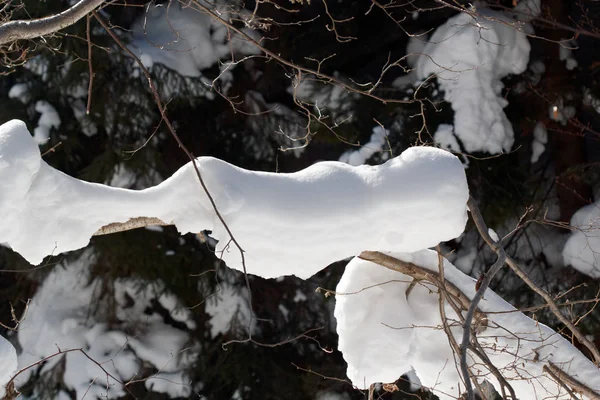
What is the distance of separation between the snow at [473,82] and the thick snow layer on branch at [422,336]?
1903 mm

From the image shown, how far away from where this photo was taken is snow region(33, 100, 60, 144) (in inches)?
193

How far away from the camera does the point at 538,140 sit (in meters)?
5.44

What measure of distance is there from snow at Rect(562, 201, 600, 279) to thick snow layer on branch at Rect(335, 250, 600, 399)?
2.02m

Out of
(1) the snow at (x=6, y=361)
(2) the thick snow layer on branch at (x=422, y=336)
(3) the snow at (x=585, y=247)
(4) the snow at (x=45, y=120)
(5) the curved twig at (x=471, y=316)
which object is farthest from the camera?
(4) the snow at (x=45, y=120)

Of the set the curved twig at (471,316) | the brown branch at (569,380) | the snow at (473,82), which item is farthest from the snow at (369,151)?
the curved twig at (471,316)

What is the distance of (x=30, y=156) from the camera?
6.48ft

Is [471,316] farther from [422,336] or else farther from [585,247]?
[585,247]

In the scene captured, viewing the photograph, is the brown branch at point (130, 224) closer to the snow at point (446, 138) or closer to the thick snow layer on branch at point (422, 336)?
the thick snow layer on branch at point (422, 336)

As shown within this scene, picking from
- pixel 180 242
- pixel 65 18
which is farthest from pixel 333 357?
pixel 65 18

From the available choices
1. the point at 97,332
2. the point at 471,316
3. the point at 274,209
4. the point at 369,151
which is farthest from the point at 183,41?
the point at 471,316

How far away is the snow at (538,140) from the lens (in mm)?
5441

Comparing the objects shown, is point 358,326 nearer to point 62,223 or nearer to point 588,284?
point 62,223

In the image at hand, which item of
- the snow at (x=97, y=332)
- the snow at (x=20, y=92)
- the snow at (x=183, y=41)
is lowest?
the snow at (x=97, y=332)

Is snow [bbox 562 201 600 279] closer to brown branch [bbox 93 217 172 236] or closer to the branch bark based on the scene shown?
brown branch [bbox 93 217 172 236]
